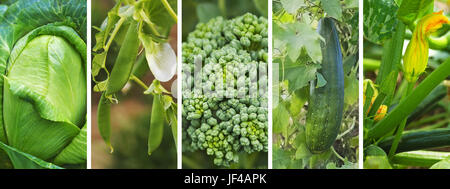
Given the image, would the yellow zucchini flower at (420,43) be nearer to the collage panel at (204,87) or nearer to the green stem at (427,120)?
the collage panel at (204,87)

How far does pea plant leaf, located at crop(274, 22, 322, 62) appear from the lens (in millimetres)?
1183

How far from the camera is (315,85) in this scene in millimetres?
1216

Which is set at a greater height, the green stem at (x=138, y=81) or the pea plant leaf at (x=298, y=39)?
the pea plant leaf at (x=298, y=39)

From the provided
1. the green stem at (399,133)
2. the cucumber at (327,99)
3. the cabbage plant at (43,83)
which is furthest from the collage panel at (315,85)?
the cabbage plant at (43,83)

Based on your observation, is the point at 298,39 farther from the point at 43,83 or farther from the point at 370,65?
the point at 43,83

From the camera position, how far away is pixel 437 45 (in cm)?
153

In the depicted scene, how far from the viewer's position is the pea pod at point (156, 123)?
48.8 inches

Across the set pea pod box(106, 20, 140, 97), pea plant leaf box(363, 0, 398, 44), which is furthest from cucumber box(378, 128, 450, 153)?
pea pod box(106, 20, 140, 97)

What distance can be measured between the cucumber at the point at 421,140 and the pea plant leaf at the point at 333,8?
0.41 m

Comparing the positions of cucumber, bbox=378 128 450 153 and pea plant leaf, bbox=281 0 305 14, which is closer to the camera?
pea plant leaf, bbox=281 0 305 14

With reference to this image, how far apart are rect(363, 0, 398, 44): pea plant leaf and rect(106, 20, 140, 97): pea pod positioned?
2.24 ft

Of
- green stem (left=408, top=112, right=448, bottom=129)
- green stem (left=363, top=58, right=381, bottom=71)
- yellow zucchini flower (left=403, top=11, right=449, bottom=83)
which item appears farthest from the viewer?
green stem (left=408, top=112, right=448, bottom=129)

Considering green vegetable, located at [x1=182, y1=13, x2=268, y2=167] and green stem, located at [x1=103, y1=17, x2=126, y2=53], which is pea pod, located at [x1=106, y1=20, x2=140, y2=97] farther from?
green vegetable, located at [x1=182, y1=13, x2=268, y2=167]
